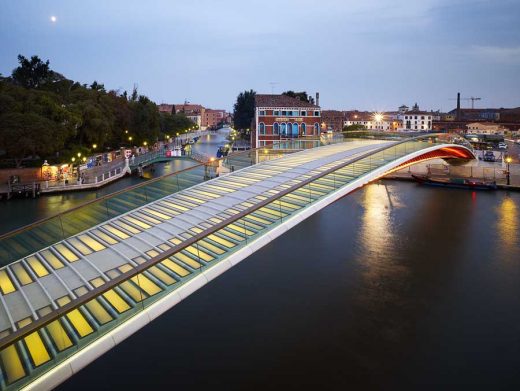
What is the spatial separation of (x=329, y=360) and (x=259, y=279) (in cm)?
367

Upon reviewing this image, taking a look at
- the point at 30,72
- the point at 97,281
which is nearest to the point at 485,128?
the point at 30,72

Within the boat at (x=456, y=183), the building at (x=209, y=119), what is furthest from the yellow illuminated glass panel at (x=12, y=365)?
the building at (x=209, y=119)

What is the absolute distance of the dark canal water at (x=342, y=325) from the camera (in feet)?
22.7

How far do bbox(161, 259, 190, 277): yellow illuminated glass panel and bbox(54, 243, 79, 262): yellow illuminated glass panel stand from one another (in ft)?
5.52

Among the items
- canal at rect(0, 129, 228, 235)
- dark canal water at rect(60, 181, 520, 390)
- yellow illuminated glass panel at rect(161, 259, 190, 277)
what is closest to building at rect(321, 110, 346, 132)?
canal at rect(0, 129, 228, 235)

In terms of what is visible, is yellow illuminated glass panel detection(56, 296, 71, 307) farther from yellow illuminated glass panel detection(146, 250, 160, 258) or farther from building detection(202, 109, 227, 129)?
building detection(202, 109, 227, 129)

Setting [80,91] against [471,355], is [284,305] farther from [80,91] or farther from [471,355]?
[80,91]

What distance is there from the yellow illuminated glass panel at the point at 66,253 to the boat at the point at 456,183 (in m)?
23.3

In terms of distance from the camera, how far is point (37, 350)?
5.05m

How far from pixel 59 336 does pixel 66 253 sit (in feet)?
9.21

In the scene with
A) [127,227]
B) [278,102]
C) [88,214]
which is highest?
[278,102]

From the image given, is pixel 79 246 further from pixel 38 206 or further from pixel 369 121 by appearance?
pixel 369 121

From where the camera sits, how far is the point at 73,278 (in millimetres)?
6715

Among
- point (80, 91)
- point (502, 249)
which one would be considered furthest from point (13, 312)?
point (80, 91)
